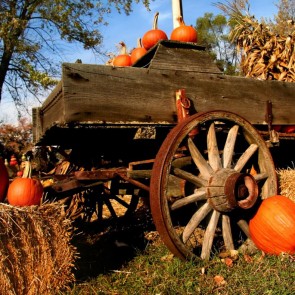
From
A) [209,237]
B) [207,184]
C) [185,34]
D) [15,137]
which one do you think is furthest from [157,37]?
[15,137]

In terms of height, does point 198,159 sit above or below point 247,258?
above

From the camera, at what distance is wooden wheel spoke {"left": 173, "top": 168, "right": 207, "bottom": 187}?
3.22 meters

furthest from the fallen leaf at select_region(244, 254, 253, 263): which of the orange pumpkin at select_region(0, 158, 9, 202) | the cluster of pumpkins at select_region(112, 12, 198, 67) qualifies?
the cluster of pumpkins at select_region(112, 12, 198, 67)

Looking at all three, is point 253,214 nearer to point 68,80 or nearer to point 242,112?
point 242,112

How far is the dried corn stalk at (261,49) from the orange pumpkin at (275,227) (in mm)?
2789

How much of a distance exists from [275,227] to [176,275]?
3.13 ft

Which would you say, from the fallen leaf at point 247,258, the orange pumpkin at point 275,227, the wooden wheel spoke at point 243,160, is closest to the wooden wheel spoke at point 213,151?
the wooden wheel spoke at point 243,160

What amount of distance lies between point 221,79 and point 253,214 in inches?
49.8

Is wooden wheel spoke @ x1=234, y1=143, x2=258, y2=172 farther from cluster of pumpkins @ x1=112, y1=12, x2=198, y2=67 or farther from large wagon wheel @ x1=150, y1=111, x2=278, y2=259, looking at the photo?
cluster of pumpkins @ x1=112, y1=12, x2=198, y2=67

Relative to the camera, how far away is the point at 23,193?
2.78 m

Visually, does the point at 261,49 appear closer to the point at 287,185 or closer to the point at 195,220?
the point at 287,185

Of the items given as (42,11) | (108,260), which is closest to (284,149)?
(108,260)

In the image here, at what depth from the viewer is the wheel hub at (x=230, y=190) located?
3.19m

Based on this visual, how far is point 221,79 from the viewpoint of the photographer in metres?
3.70
